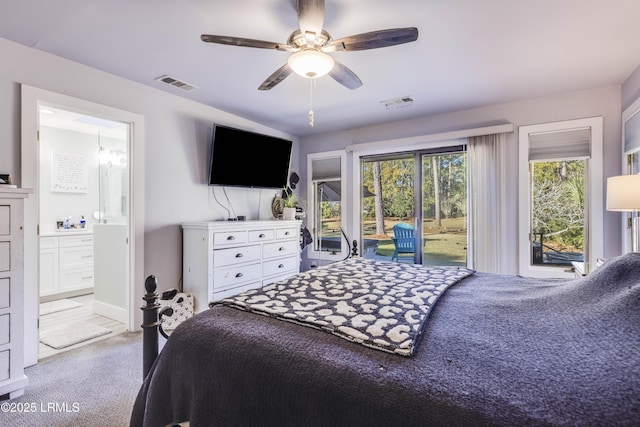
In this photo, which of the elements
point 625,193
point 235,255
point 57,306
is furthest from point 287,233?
point 625,193

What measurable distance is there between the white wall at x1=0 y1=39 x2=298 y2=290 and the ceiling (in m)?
0.15

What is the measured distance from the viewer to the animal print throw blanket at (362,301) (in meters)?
1.10

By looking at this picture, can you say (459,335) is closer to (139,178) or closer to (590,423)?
(590,423)

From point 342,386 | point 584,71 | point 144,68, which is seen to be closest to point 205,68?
point 144,68

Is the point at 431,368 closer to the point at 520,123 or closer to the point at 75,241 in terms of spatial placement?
the point at 520,123

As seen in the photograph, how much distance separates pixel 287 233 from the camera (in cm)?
424

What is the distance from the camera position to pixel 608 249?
3.11 meters

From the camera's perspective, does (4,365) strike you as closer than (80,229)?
Yes

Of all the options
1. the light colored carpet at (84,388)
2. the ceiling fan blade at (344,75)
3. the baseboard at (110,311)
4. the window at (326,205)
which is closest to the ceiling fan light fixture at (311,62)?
the ceiling fan blade at (344,75)

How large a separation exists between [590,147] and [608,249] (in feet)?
3.44

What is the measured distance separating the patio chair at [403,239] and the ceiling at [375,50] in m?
1.75

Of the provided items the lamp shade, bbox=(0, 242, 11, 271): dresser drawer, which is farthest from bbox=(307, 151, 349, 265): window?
bbox=(0, 242, 11, 271): dresser drawer

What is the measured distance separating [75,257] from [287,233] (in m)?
3.06

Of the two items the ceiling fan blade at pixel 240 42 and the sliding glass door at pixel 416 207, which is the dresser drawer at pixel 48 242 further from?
the sliding glass door at pixel 416 207
